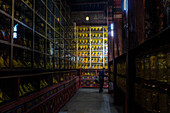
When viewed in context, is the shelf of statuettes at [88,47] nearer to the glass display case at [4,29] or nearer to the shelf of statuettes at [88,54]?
the shelf of statuettes at [88,54]

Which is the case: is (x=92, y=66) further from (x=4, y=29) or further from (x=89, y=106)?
(x=4, y=29)

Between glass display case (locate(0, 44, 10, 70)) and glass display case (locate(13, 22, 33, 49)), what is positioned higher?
glass display case (locate(13, 22, 33, 49))

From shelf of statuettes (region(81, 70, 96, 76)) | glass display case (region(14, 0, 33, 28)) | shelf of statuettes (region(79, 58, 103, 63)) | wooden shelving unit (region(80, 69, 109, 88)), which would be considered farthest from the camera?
shelf of statuettes (region(79, 58, 103, 63))

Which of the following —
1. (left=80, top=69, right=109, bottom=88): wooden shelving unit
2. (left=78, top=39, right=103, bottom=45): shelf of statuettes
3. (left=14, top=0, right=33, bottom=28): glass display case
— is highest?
(left=78, top=39, right=103, bottom=45): shelf of statuettes

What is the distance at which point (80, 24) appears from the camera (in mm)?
11023

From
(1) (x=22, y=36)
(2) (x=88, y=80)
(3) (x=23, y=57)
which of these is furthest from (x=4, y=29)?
(2) (x=88, y=80)

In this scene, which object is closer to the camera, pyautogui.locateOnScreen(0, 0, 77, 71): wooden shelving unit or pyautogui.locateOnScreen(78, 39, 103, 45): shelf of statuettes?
pyautogui.locateOnScreen(0, 0, 77, 71): wooden shelving unit

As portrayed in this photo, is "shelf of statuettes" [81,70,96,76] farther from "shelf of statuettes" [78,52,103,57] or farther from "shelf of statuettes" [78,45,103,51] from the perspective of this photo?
"shelf of statuettes" [78,45,103,51]

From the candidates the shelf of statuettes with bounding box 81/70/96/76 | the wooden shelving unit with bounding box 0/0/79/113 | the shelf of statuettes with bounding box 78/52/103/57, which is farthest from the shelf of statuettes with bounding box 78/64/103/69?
the wooden shelving unit with bounding box 0/0/79/113

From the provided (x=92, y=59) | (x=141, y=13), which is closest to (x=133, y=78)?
(x=141, y=13)

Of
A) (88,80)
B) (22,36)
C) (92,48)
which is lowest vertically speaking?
(88,80)

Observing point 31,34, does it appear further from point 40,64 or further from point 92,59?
point 92,59

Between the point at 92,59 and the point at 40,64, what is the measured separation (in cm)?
723

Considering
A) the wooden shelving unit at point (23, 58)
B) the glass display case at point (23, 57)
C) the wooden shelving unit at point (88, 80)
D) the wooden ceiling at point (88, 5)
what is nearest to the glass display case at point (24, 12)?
the wooden shelving unit at point (23, 58)
